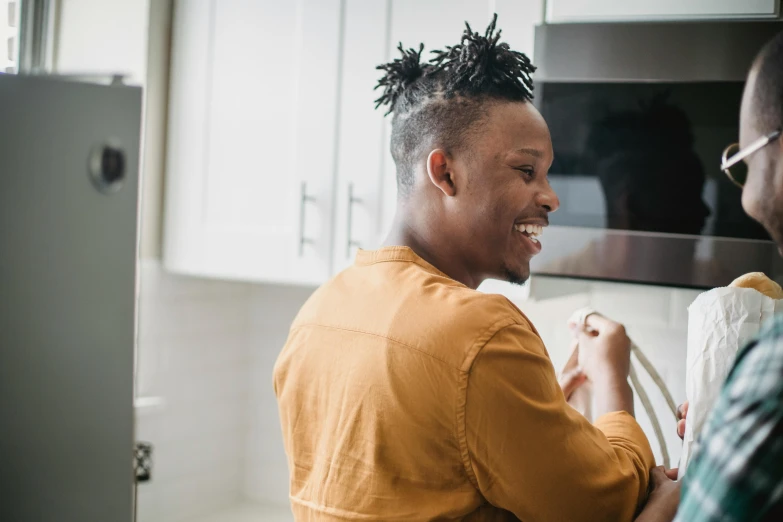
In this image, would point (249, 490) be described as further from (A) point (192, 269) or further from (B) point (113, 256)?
(B) point (113, 256)

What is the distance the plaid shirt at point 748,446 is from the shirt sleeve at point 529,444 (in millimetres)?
243

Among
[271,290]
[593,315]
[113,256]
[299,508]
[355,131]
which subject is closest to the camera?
[113,256]

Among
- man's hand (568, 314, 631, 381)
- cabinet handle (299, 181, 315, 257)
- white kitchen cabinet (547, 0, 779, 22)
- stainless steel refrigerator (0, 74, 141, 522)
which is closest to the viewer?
stainless steel refrigerator (0, 74, 141, 522)

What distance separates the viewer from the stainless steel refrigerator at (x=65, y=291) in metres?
0.49

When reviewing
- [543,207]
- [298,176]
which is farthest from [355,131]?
[543,207]

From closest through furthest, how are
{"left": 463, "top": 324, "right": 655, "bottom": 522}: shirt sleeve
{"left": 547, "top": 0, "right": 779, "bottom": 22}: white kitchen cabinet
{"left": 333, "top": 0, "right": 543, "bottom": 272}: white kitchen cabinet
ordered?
{"left": 463, "top": 324, "right": 655, "bottom": 522}: shirt sleeve → {"left": 547, "top": 0, "right": 779, "bottom": 22}: white kitchen cabinet → {"left": 333, "top": 0, "right": 543, "bottom": 272}: white kitchen cabinet

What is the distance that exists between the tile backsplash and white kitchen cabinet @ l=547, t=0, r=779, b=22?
47 centimetres

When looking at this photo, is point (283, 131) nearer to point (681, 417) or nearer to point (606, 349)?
point (606, 349)

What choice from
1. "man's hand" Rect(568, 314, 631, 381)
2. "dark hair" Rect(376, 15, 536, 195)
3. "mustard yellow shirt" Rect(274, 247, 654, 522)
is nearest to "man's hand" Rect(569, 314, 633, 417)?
"man's hand" Rect(568, 314, 631, 381)

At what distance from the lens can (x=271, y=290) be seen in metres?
2.16

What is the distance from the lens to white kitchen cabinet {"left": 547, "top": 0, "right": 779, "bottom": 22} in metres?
1.22

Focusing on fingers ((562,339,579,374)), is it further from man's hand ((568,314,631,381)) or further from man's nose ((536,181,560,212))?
man's nose ((536,181,560,212))

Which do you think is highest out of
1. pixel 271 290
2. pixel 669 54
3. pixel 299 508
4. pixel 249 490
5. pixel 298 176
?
pixel 669 54

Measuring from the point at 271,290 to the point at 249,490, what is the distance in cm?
58
